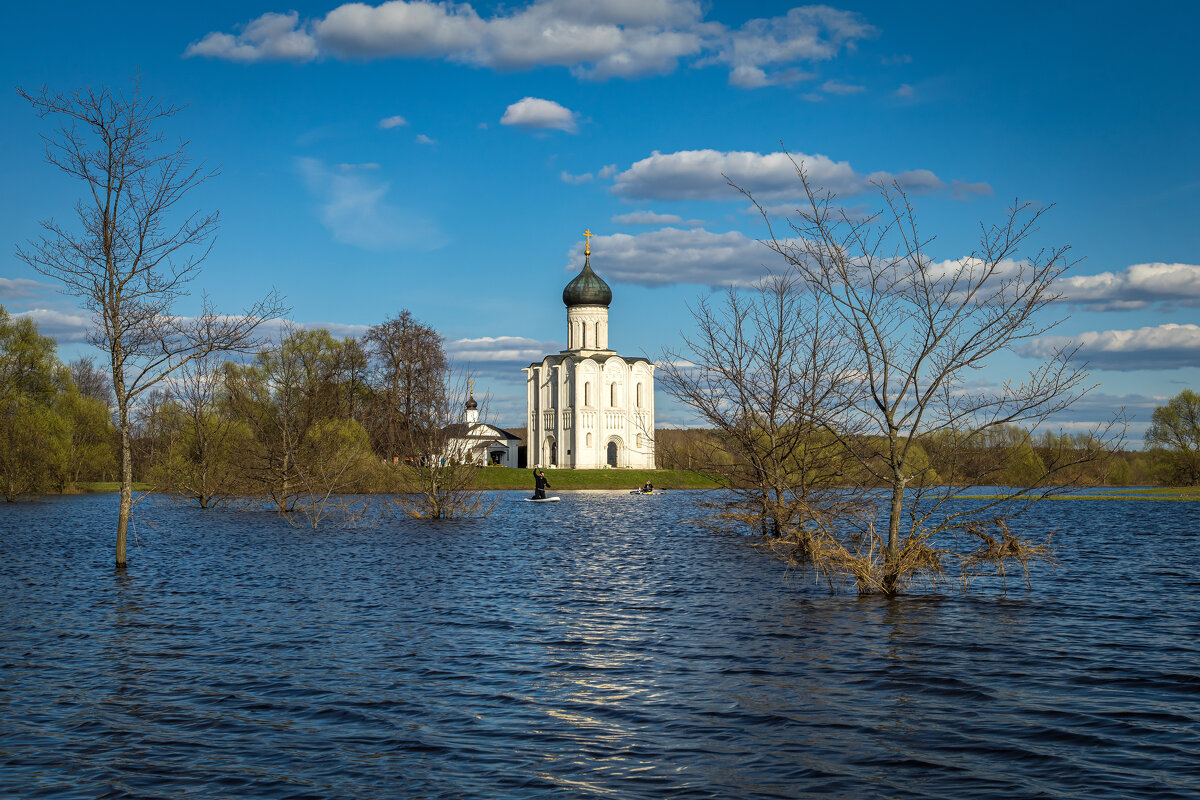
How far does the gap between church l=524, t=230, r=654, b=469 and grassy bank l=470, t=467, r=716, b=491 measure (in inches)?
285

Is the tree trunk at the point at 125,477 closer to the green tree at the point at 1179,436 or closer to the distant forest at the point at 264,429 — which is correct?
the distant forest at the point at 264,429

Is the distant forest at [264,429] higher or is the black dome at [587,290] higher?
the black dome at [587,290]

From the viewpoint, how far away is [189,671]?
401 inches

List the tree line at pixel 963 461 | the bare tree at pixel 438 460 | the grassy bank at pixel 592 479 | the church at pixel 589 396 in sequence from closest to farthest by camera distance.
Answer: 1. the tree line at pixel 963 461
2. the bare tree at pixel 438 460
3. the grassy bank at pixel 592 479
4. the church at pixel 589 396

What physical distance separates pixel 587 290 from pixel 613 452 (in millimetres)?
14600

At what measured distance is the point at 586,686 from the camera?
9609 millimetres

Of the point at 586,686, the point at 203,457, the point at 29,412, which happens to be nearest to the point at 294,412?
the point at 203,457

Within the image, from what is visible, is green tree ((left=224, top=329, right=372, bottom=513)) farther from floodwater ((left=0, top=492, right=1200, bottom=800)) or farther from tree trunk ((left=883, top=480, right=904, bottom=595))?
tree trunk ((left=883, top=480, right=904, bottom=595))

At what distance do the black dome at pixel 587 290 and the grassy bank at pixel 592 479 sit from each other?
17122 millimetres

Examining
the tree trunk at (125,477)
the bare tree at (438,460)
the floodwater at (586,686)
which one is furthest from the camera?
the bare tree at (438,460)

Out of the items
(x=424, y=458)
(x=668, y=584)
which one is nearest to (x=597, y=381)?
(x=424, y=458)

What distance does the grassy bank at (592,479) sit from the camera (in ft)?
235

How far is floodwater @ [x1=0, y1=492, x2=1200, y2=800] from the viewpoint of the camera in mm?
6848

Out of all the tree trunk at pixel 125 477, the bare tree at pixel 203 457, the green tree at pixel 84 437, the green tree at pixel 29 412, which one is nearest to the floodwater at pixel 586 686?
the tree trunk at pixel 125 477
